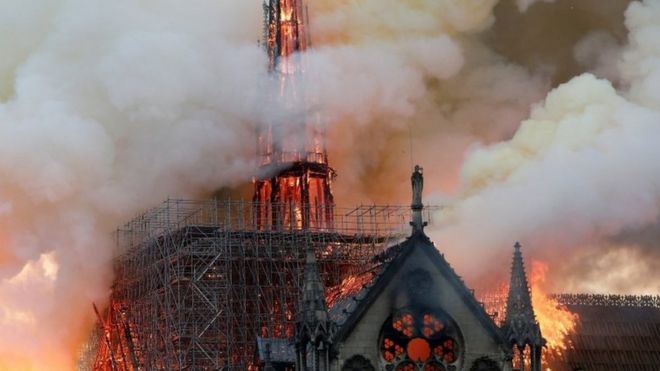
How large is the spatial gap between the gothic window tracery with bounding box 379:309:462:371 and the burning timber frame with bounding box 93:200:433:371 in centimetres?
3198

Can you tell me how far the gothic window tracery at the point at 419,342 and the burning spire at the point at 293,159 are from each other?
162 feet

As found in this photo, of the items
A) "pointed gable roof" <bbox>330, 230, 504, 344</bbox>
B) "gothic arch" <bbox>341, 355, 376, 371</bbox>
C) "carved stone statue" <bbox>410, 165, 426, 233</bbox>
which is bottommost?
"gothic arch" <bbox>341, 355, 376, 371</bbox>

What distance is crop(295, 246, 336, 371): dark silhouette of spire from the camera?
2418 inches

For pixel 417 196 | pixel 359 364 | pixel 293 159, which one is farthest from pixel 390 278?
pixel 293 159

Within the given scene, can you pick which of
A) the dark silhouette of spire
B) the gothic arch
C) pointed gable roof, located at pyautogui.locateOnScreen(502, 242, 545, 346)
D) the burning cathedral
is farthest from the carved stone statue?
the gothic arch

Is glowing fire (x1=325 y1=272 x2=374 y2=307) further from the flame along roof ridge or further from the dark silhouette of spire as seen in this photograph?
the dark silhouette of spire

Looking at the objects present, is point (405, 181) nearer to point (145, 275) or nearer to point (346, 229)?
point (346, 229)

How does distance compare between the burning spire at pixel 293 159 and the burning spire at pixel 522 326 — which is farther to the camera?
the burning spire at pixel 293 159

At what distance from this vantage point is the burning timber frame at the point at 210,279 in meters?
99.9

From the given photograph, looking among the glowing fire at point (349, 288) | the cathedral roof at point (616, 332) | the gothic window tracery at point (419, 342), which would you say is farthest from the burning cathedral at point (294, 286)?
the cathedral roof at point (616, 332)

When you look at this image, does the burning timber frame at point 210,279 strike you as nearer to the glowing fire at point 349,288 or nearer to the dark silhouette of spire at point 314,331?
the glowing fire at point 349,288

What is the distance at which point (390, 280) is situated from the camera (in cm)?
6288

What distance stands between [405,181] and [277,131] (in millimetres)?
16703

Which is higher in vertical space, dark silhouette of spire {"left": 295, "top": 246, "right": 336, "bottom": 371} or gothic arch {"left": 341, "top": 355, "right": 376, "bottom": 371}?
dark silhouette of spire {"left": 295, "top": 246, "right": 336, "bottom": 371}
